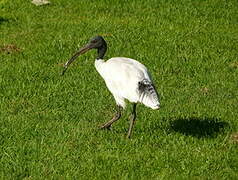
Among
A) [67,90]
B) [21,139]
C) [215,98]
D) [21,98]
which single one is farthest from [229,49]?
[21,139]

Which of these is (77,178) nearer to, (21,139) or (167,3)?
(21,139)

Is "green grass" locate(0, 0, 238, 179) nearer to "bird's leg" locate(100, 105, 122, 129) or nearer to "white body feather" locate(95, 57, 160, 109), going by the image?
"bird's leg" locate(100, 105, 122, 129)

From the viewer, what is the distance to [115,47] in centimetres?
1399

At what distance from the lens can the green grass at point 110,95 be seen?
830 centimetres

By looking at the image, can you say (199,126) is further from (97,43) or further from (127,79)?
(97,43)

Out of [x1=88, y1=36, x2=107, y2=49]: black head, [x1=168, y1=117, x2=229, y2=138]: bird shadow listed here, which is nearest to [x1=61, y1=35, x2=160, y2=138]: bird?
[x1=88, y1=36, x2=107, y2=49]: black head

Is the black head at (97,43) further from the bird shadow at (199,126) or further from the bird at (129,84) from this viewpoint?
the bird shadow at (199,126)

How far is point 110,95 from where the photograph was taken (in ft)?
36.9

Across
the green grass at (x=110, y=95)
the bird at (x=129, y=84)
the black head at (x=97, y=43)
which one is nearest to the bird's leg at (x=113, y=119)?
the bird at (x=129, y=84)

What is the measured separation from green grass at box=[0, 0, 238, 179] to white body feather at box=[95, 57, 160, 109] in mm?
642

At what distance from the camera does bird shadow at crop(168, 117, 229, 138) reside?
9383mm

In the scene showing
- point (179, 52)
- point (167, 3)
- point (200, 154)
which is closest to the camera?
point (200, 154)

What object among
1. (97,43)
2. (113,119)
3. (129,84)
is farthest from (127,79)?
(97,43)

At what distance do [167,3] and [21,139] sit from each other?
31.2 feet
